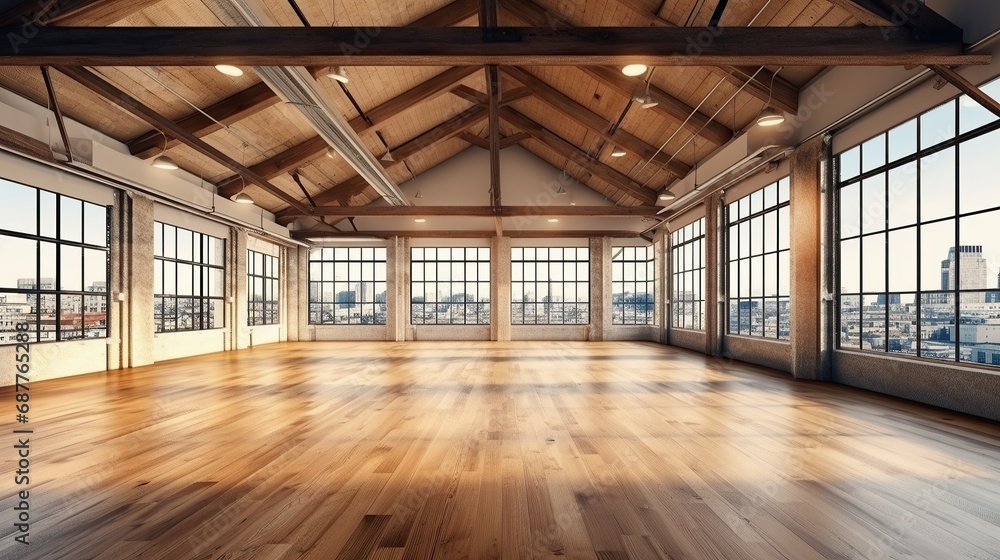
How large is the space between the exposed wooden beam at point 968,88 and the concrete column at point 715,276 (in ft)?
20.0

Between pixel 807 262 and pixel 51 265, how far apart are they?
38.3 ft

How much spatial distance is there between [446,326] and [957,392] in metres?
13.4

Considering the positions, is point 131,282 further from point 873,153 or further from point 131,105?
point 873,153

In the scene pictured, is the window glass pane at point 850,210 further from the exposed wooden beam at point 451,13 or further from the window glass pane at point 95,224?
the window glass pane at point 95,224

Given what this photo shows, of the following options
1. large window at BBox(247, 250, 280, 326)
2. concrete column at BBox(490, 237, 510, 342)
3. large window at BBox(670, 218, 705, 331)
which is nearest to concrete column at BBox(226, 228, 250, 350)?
large window at BBox(247, 250, 280, 326)

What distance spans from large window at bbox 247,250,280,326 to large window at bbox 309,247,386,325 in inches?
49.0

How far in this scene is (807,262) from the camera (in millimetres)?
7523

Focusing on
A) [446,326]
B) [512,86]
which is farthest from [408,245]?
[512,86]

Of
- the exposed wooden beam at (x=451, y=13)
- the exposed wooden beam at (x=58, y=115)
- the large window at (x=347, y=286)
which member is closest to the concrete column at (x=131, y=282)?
the exposed wooden beam at (x=58, y=115)

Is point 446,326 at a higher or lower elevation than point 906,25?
lower

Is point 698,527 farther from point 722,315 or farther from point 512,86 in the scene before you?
point 512,86

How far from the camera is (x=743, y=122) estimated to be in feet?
29.8

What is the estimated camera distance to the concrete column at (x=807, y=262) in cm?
739

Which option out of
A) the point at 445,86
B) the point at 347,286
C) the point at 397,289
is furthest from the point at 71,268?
the point at 397,289
